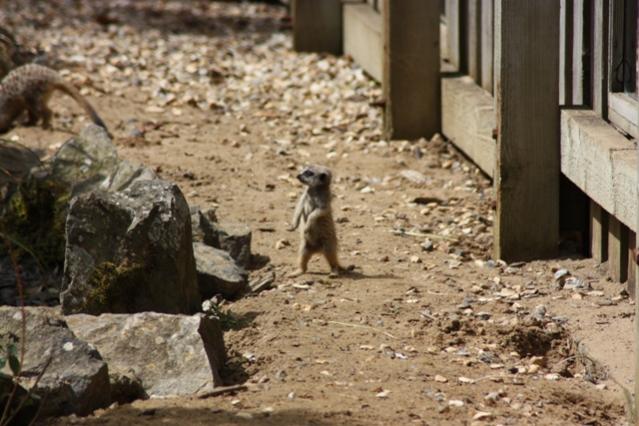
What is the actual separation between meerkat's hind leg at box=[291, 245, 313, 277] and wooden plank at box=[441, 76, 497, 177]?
1463 millimetres

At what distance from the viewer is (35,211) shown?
6.80 meters

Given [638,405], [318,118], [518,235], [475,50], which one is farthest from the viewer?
[318,118]

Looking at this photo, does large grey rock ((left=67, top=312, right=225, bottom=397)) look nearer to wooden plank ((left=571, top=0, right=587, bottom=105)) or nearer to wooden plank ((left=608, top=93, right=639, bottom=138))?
wooden plank ((left=608, top=93, right=639, bottom=138))

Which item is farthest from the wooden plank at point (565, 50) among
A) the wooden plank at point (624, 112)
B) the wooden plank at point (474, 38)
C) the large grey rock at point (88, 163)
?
the large grey rock at point (88, 163)

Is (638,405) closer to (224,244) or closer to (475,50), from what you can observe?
(224,244)

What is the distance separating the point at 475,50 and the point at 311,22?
3779mm

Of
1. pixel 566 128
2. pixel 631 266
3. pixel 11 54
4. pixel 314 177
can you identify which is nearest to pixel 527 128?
pixel 566 128

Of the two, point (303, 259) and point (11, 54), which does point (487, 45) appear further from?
point (11, 54)

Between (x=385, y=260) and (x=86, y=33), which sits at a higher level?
(x=86, y=33)

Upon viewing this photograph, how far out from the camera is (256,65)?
11.2m

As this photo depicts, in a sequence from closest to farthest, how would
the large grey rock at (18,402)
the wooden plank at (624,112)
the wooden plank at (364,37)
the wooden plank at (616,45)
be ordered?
the large grey rock at (18,402) < the wooden plank at (624,112) < the wooden plank at (616,45) < the wooden plank at (364,37)

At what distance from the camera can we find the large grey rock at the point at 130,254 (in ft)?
17.4

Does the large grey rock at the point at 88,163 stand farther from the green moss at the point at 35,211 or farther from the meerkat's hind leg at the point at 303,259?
the meerkat's hind leg at the point at 303,259

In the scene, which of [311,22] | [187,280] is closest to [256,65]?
[311,22]
